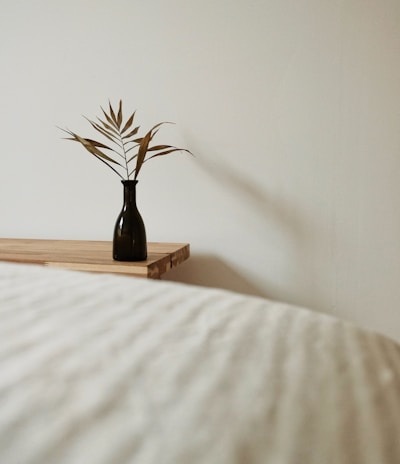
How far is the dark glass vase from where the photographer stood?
1302mm

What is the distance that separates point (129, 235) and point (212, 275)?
0.45 metres

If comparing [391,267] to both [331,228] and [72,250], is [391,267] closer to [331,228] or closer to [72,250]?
[331,228]

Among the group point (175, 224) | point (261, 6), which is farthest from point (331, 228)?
point (261, 6)

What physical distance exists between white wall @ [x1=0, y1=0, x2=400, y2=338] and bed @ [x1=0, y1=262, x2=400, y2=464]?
1205 mm

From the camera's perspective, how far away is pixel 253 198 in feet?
5.24

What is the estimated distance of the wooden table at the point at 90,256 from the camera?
4.09ft

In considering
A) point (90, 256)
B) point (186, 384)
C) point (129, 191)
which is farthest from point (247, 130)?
point (186, 384)

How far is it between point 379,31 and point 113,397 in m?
1.54

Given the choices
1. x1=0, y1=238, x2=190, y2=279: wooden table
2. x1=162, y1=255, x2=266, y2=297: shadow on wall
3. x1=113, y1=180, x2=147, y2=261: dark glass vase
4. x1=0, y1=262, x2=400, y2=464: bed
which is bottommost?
x1=162, y1=255, x2=266, y2=297: shadow on wall

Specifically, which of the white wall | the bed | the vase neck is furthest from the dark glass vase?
the bed

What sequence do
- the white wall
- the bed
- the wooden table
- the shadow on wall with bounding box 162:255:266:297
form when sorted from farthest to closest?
the shadow on wall with bounding box 162:255:266:297 < the white wall < the wooden table < the bed

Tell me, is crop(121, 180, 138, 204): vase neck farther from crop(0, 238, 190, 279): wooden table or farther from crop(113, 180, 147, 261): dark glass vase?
crop(0, 238, 190, 279): wooden table

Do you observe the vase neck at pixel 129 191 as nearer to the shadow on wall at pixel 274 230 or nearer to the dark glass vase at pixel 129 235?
the dark glass vase at pixel 129 235

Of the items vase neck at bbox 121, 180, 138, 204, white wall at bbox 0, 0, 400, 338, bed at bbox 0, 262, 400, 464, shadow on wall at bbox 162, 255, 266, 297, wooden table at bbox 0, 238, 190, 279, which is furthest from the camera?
shadow on wall at bbox 162, 255, 266, 297
